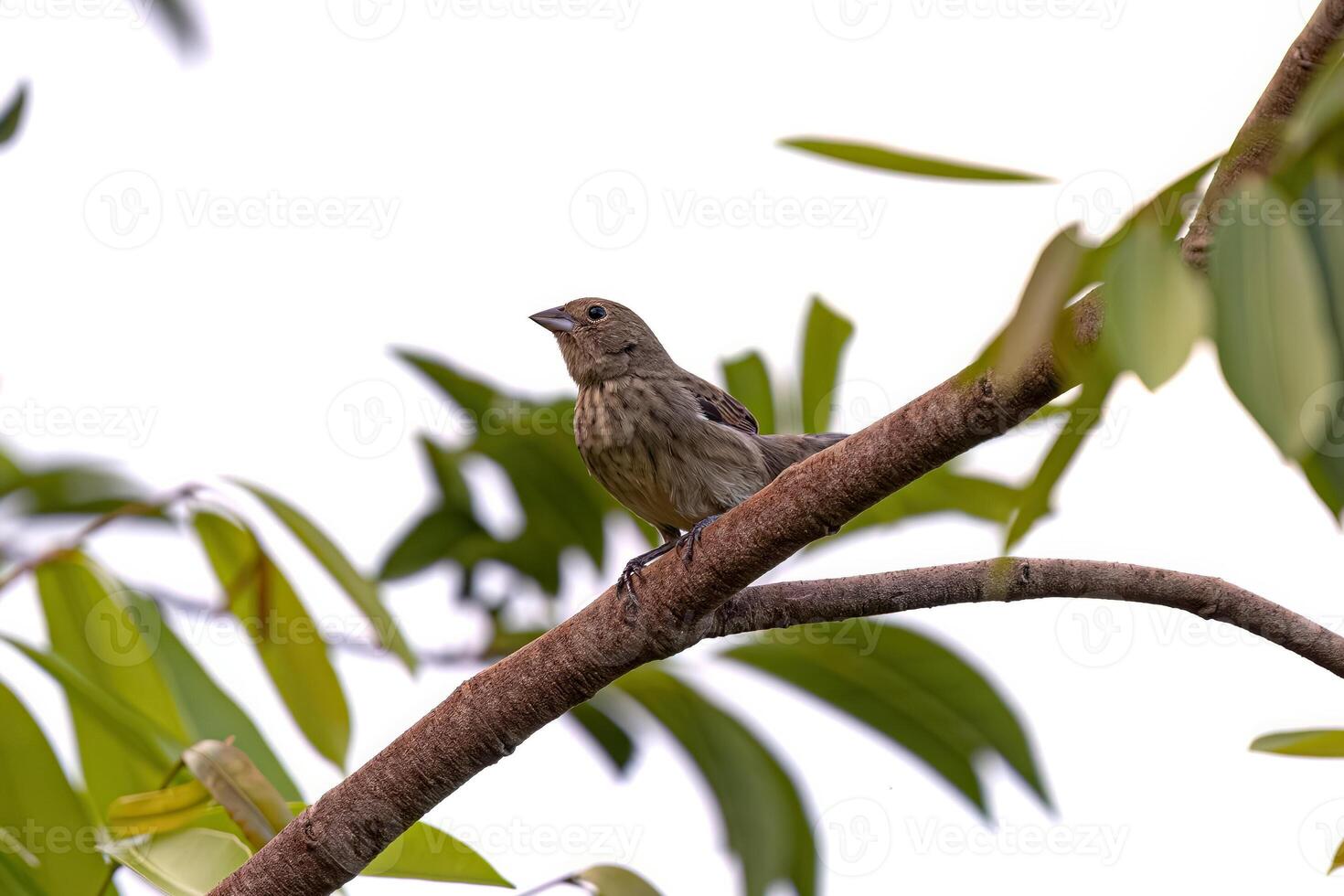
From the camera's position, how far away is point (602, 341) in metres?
4.21

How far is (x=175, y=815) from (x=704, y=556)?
1.03m

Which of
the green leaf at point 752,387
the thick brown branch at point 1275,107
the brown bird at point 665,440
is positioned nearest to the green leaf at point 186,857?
the brown bird at point 665,440

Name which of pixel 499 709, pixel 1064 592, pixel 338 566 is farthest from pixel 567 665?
pixel 338 566

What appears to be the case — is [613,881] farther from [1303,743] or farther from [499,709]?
[1303,743]

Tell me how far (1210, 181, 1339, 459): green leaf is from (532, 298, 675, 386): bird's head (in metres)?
3.01

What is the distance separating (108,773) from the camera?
2.77 metres

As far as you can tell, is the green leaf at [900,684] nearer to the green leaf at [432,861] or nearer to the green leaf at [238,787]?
the green leaf at [432,861]

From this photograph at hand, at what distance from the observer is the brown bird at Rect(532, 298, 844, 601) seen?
366 cm

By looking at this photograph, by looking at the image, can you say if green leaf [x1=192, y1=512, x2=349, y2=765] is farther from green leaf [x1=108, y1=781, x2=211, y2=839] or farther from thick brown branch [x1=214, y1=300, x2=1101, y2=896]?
thick brown branch [x1=214, y1=300, x2=1101, y2=896]

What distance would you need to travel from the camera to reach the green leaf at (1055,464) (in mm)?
1080

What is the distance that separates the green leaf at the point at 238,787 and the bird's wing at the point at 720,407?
1789 millimetres

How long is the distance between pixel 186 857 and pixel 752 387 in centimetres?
246

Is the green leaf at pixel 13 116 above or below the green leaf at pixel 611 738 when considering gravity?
above

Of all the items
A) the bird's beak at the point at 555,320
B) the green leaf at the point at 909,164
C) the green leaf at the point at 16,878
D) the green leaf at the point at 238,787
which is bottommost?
the green leaf at the point at 16,878
